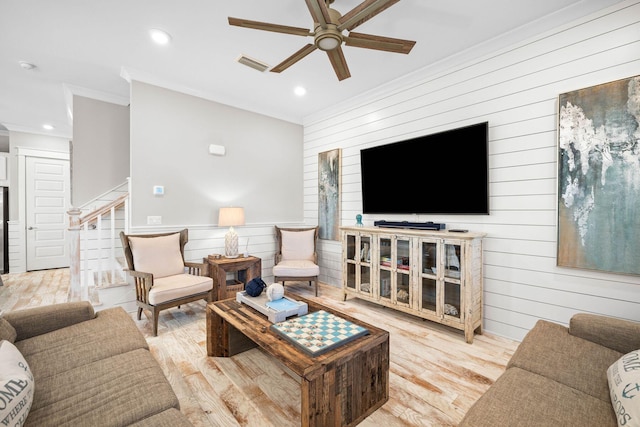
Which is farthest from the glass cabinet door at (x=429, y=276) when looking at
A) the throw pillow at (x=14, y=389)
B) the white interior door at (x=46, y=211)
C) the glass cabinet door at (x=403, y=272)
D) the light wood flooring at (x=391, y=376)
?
the white interior door at (x=46, y=211)

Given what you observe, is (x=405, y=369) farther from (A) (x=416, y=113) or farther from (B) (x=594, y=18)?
(B) (x=594, y=18)

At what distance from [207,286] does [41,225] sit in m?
4.93

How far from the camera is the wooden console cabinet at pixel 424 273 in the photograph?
2625 millimetres

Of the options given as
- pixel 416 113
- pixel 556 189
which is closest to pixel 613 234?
pixel 556 189

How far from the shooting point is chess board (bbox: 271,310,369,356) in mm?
1621

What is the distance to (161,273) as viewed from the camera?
10.4ft

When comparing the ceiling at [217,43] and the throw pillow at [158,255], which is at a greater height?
the ceiling at [217,43]

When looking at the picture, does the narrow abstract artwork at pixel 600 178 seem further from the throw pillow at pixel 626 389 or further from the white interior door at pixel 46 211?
the white interior door at pixel 46 211

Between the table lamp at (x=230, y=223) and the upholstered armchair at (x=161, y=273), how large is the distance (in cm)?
48

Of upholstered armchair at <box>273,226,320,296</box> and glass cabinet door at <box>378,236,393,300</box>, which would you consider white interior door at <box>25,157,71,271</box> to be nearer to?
upholstered armchair at <box>273,226,320,296</box>

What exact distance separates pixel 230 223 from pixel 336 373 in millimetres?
2703

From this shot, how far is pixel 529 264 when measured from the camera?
255 centimetres

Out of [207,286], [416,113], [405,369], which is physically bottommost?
[405,369]

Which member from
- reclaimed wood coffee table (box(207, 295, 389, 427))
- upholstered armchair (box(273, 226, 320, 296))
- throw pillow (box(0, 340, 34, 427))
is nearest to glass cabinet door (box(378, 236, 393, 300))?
upholstered armchair (box(273, 226, 320, 296))
